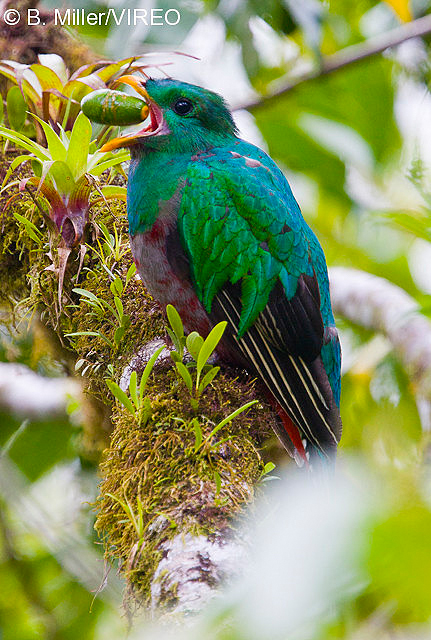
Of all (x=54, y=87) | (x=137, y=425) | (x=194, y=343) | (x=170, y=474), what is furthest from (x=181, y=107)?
(x=170, y=474)

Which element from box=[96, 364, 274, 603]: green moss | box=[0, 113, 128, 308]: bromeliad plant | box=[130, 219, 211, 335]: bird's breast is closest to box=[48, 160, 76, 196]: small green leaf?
box=[0, 113, 128, 308]: bromeliad plant

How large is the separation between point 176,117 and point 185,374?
3.79 ft

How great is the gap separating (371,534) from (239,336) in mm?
2016

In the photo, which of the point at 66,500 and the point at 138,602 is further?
the point at 66,500

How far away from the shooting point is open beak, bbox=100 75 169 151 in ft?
9.05

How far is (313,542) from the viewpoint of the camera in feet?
2.02

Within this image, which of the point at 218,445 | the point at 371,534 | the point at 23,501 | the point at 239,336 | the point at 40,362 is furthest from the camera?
the point at 40,362

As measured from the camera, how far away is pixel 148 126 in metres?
2.93

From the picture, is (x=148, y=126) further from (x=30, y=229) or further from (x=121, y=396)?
(x=121, y=396)

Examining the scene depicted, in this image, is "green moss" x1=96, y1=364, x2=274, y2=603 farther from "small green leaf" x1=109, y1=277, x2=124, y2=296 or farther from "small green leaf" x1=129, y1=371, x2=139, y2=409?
"small green leaf" x1=109, y1=277, x2=124, y2=296

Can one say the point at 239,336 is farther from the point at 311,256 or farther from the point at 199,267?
the point at 311,256

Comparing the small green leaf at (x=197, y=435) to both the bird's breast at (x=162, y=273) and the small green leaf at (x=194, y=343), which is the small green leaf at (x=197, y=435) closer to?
the small green leaf at (x=194, y=343)

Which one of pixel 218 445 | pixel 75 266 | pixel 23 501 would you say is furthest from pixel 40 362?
pixel 218 445

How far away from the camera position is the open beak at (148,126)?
2.76 meters
